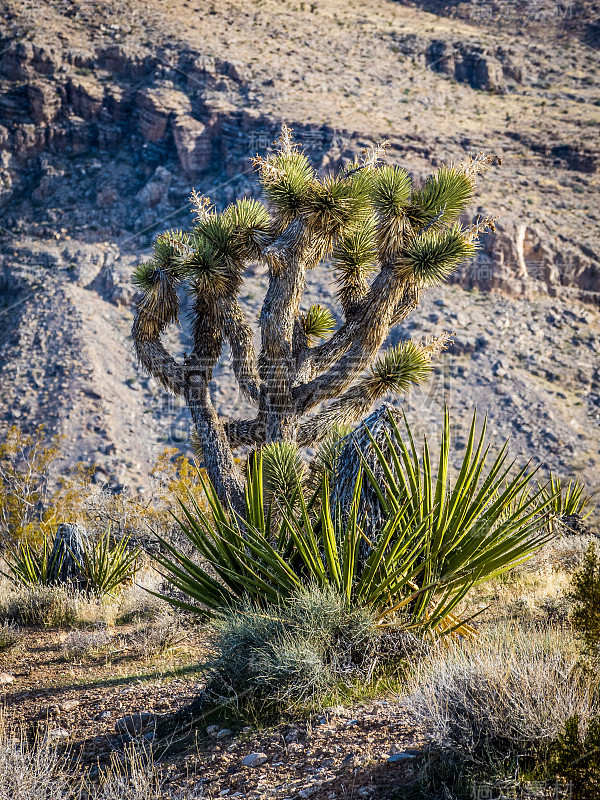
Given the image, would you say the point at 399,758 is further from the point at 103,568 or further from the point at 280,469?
the point at 103,568

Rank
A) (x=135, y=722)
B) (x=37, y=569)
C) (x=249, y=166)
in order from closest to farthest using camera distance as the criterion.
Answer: (x=135, y=722), (x=37, y=569), (x=249, y=166)

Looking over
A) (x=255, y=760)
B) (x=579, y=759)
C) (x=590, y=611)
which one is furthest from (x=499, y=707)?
(x=255, y=760)

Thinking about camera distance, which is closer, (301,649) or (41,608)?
(301,649)

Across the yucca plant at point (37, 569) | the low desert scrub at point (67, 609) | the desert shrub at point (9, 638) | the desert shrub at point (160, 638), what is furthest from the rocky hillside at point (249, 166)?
the desert shrub at point (9, 638)

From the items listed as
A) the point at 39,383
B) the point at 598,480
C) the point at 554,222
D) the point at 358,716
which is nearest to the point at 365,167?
the point at 358,716

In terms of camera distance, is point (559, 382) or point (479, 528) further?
point (559, 382)

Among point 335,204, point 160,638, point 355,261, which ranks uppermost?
point 335,204

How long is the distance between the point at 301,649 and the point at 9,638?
381 cm

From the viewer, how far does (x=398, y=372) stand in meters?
7.26

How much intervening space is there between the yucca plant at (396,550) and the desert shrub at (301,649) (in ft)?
A: 0.35

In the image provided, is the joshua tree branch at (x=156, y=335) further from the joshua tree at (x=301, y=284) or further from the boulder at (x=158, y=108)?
the boulder at (x=158, y=108)

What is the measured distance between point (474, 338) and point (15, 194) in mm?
36632

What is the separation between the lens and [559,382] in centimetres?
3588

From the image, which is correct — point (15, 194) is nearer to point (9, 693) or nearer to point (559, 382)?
point (559, 382)
